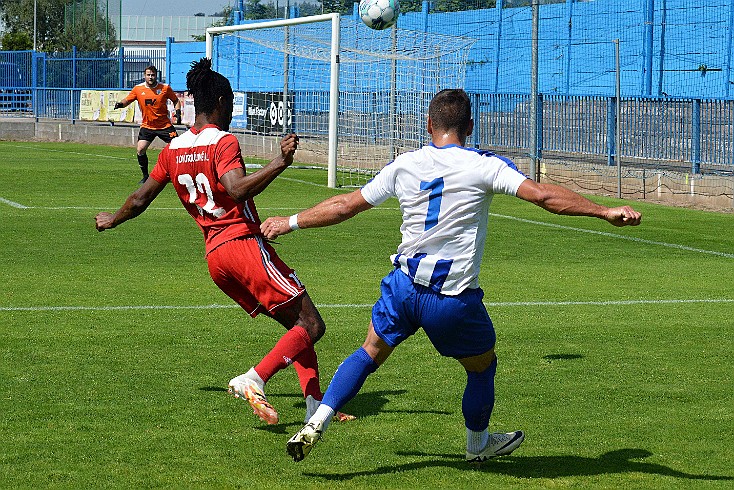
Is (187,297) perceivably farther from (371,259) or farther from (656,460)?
(656,460)

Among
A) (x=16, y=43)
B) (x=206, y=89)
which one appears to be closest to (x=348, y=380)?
(x=206, y=89)

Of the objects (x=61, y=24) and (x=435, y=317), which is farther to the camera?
(x=61, y=24)

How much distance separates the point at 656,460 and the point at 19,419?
10.6ft

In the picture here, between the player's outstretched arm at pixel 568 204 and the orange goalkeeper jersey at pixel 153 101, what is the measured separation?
1809 centimetres

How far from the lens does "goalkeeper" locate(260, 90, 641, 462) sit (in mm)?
5059

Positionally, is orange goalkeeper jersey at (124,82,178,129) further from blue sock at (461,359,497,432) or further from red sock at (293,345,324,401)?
blue sock at (461,359,497,432)

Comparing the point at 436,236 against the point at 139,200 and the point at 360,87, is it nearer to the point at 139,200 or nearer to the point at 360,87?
the point at 139,200

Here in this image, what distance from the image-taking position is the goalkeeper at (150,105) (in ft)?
73.2

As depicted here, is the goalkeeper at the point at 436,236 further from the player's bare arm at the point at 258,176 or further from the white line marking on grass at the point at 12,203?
the white line marking on grass at the point at 12,203

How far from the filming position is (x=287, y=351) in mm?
6059

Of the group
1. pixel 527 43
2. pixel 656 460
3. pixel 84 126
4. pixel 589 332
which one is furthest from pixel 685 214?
pixel 84 126

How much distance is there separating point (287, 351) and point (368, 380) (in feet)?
3.81

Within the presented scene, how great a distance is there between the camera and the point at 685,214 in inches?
728

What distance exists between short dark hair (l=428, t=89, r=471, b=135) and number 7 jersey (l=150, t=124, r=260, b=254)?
4.16 ft
